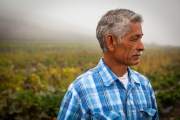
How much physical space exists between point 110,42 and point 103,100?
0.34 metres

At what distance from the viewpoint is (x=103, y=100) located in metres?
1.24

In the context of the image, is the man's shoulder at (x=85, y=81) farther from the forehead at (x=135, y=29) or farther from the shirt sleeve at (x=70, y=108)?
the forehead at (x=135, y=29)

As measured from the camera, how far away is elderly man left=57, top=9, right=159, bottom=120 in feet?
4.04

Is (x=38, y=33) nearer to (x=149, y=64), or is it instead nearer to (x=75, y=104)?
(x=149, y=64)

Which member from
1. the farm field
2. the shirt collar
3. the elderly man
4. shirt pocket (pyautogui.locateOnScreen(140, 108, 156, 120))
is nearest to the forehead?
the elderly man

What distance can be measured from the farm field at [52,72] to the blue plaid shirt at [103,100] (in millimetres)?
2460

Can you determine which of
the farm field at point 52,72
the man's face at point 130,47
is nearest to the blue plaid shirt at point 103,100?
the man's face at point 130,47

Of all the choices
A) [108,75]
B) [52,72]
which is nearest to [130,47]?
[108,75]

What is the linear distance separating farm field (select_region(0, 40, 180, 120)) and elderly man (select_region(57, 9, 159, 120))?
2455 mm

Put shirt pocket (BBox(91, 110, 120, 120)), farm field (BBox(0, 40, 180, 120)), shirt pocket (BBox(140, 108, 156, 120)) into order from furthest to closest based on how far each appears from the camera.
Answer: farm field (BBox(0, 40, 180, 120)) → shirt pocket (BBox(140, 108, 156, 120)) → shirt pocket (BBox(91, 110, 120, 120))

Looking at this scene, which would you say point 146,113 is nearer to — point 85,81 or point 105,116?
point 105,116

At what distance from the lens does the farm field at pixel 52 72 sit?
3662 mm

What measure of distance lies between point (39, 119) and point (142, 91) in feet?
8.45

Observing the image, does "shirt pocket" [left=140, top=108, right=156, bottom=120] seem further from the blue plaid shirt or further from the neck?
the neck
